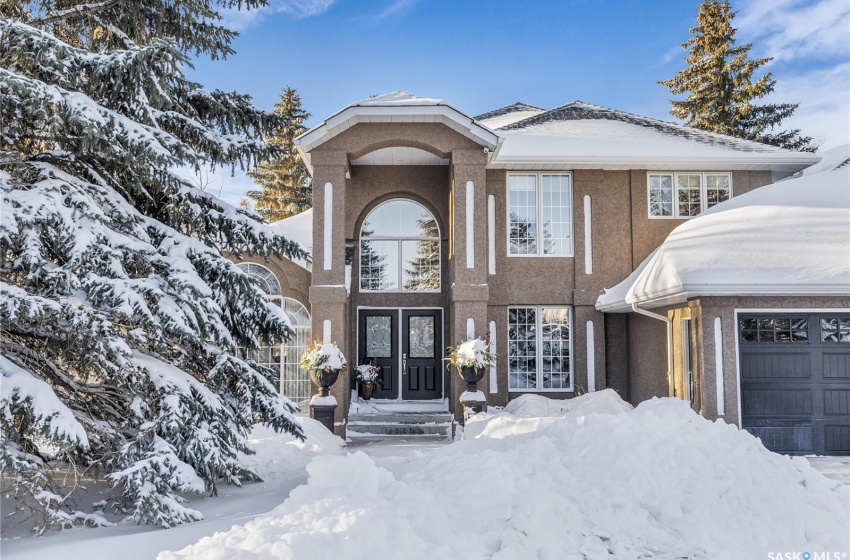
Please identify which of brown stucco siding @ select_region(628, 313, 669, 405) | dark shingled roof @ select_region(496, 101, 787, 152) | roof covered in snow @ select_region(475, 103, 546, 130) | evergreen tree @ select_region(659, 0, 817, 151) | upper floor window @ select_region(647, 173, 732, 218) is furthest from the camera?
evergreen tree @ select_region(659, 0, 817, 151)

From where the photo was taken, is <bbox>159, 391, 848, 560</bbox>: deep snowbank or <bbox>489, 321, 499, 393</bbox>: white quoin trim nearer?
<bbox>159, 391, 848, 560</bbox>: deep snowbank

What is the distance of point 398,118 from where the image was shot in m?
12.0

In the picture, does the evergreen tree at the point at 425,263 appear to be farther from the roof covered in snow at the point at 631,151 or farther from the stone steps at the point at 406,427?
the stone steps at the point at 406,427

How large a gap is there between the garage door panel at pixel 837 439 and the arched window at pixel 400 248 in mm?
7891

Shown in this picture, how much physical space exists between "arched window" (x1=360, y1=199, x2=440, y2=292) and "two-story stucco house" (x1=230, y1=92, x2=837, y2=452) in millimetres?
33

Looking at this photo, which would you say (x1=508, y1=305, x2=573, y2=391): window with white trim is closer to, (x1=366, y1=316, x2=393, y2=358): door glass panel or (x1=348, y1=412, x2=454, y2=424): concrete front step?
(x1=348, y1=412, x2=454, y2=424): concrete front step

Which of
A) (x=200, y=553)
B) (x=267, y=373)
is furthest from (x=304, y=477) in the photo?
(x=200, y=553)

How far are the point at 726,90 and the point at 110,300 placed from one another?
26290mm

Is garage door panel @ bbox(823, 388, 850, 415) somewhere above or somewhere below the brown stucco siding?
below

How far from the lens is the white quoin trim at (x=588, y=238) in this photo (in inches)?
528

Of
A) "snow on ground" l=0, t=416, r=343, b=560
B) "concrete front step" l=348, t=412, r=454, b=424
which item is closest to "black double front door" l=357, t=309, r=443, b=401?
"concrete front step" l=348, t=412, r=454, b=424

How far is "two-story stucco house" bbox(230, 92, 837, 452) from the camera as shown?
1210cm

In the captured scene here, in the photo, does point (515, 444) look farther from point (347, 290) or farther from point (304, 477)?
point (347, 290)

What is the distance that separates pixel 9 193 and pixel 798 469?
7593mm
